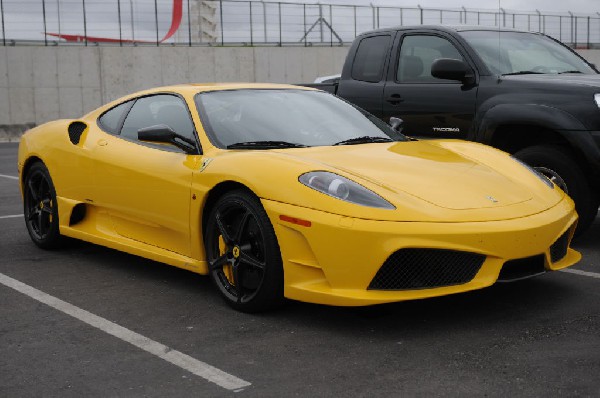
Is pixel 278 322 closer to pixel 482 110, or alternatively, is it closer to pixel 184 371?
pixel 184 371

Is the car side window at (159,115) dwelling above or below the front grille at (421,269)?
above

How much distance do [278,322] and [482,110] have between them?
3.27 m

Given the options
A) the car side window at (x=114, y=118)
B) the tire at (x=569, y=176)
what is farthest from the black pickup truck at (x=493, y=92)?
the car side window at (x=114, y=118)

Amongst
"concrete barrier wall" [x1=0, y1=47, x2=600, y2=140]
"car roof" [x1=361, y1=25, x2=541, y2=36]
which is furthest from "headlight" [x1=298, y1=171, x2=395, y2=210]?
"concrete barrier wall" [x1=0, y1=47, x2=600, y2=140]

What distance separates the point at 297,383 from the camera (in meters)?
3.73

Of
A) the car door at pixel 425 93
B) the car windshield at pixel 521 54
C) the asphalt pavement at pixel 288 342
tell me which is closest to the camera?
the asphalt pavement at pixel 288 342

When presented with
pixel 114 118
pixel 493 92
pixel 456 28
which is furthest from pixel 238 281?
pixel 456 28

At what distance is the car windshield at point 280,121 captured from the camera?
17.6ft

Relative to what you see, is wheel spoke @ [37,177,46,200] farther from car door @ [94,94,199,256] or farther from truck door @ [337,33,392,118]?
truck door @ [337,33,392,118]

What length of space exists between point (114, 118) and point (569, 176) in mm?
3372

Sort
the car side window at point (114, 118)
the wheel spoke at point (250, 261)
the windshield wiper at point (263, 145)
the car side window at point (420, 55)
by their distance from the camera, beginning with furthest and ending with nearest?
the car side window at point (420, 55), the car side window at point (114, 118), the windshield wiper at point (263, 145), the wheel spoke at point (250, 261)

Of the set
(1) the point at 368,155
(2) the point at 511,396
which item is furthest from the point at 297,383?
(1) the point at 368,155

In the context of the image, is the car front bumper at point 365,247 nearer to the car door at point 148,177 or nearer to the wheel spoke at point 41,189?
the car door at point 148,177

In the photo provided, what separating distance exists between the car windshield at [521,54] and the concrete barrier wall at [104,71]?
20.1m
